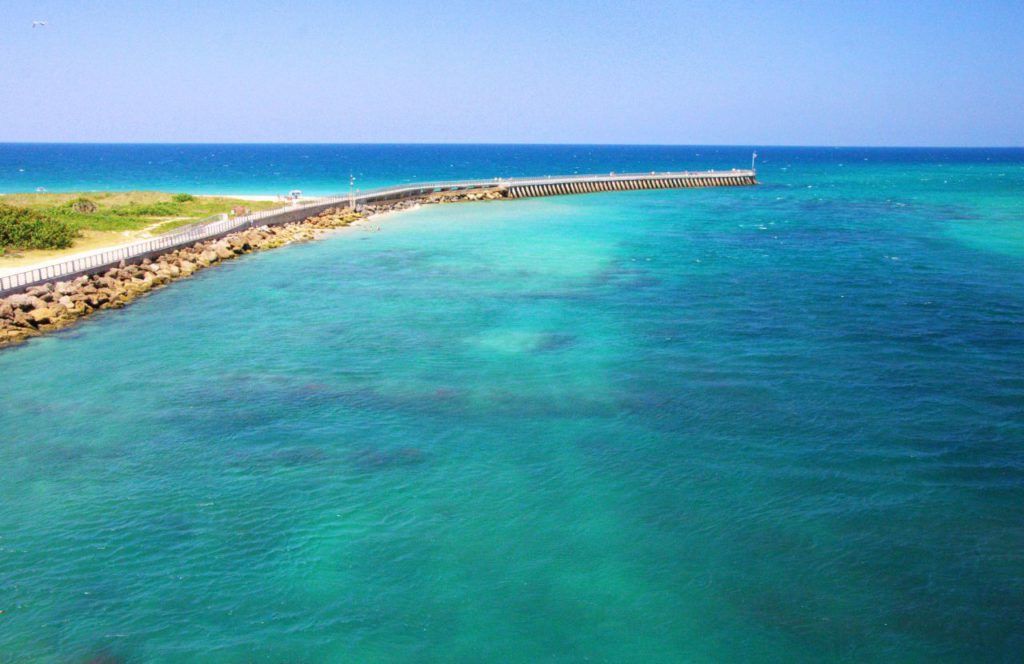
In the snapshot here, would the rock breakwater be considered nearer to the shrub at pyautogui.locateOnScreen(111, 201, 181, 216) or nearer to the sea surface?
the sea surface

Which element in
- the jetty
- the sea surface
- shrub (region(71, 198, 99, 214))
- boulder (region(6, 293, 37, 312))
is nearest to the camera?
the sea surface

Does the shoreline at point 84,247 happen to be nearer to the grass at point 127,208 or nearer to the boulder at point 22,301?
the grass at point 127,208

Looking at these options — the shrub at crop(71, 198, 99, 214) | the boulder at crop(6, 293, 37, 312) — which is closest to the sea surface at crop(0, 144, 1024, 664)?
the boulder at crop(6, 293, 37, 312)

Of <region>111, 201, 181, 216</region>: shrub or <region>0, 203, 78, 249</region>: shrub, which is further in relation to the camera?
<region>111, 201, 181, 216</region>: shrub


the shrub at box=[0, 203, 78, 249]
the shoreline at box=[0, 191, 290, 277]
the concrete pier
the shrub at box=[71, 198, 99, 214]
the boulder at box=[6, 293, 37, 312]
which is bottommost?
the boulder at box=[6, 293, 37, 312]

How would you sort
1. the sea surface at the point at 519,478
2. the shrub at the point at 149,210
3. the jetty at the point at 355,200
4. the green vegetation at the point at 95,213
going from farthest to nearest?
the shrub at the point at 149,210, the green vegetation at the point at 95,213, the jetty at the point at 355,200, the sea surface at the point at 519,478

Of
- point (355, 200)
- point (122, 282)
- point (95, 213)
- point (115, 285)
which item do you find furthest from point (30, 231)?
point (355, 200)

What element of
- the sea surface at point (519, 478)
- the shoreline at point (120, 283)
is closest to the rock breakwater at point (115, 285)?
the shoreline at point (120, 283)

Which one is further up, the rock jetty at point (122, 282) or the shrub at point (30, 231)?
the shrub at point (30, 231)
